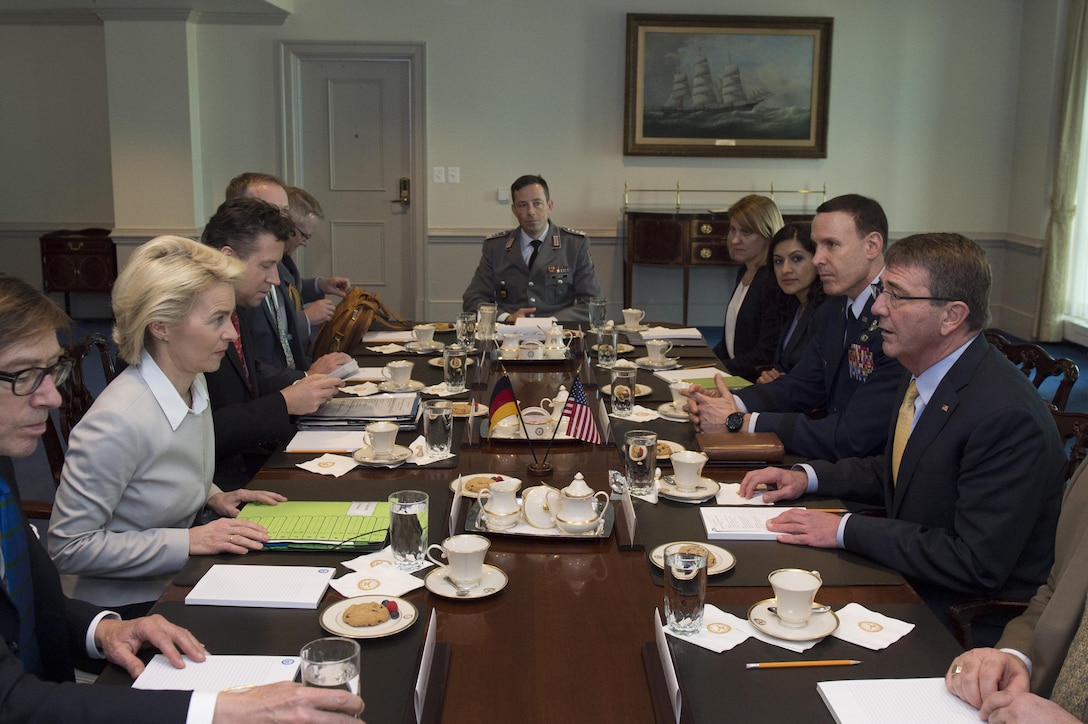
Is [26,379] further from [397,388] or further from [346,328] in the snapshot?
[346,328]

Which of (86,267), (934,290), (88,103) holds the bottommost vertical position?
(86,267)

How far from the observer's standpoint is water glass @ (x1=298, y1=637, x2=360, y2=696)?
4.46ft

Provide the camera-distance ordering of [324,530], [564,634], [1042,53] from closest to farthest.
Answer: [564,634] < [324,530] < [1042,53]

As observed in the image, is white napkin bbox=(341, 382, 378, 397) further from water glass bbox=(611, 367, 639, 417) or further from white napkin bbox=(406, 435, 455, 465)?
water glass bbox=(611, 367, 639, 417)

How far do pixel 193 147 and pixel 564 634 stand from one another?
7.37m

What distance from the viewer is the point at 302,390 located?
9.39 feet

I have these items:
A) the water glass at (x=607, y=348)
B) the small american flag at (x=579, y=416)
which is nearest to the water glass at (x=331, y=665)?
the small american flag at (x=579, y=416)

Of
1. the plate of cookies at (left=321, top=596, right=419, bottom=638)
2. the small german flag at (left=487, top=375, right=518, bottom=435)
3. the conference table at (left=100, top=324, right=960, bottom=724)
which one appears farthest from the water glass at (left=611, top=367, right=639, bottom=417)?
the plate of cookies at (left=321, top=596, right=419, bottom=638)

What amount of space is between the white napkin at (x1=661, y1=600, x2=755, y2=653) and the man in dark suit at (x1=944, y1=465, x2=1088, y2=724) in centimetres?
31

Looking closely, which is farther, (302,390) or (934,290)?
(302,390)

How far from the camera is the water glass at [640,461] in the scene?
229 centimetres

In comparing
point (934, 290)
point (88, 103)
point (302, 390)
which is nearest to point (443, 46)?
point (88, 103)

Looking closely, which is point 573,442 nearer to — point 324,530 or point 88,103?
point 324,530

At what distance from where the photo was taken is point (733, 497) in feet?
7.54
